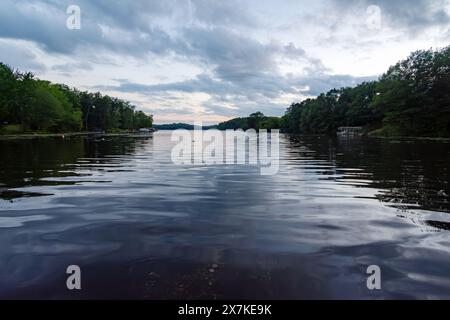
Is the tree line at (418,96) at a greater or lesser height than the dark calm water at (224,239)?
greater

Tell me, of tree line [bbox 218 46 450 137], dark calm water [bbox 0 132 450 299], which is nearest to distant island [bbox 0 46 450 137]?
tree line [bbox 218 46 450 137]

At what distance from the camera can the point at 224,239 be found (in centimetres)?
769

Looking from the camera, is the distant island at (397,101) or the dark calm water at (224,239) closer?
the dark calm water at (224,239)

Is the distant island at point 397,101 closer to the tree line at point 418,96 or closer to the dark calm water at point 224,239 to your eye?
the tree line at point 418,96

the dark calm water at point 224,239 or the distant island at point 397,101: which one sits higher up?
the distant island at point 397,101

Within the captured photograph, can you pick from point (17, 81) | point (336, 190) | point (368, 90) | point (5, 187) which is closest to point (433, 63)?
point (368, 90)

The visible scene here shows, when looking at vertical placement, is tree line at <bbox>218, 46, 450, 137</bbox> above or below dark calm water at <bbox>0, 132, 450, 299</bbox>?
above

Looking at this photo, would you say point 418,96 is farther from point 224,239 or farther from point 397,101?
point 224,239

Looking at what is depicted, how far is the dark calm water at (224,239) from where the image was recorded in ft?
17.9

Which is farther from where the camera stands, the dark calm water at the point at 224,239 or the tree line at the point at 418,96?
the tree line at the point at 418,96

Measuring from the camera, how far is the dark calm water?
5457 millimetres

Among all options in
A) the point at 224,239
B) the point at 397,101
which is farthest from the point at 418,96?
the point at 224,239

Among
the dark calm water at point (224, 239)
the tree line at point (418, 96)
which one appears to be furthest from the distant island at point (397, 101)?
the dark calm water at point (224, 239)

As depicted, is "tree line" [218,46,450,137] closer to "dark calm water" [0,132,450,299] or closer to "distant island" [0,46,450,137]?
"distant island" [0,46,450,137]
